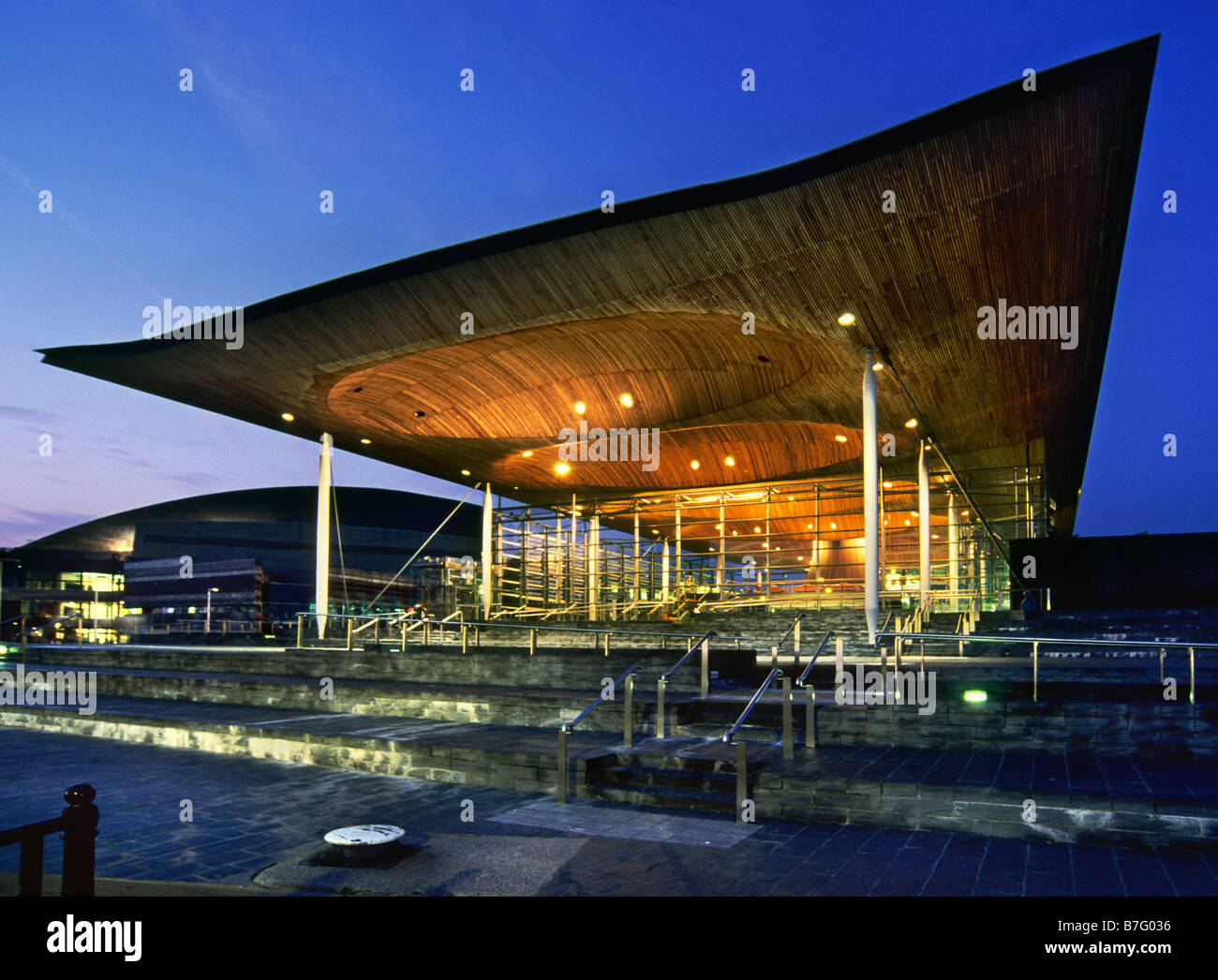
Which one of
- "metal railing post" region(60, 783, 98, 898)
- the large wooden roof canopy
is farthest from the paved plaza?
the large wooden roof canopy

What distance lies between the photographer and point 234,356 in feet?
58.6

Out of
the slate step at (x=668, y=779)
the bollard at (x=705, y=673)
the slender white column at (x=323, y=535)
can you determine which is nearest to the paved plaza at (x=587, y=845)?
the slate step at (x=668, y=779)

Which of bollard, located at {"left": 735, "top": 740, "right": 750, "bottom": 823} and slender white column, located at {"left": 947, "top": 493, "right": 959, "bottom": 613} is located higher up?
slender white column, located at {"left": 947, "top": 493, "right": 959, "bottom": 613}

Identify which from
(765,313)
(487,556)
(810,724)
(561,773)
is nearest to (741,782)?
(561,773)

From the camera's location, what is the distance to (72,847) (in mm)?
3768

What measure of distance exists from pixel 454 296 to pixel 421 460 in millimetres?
12080

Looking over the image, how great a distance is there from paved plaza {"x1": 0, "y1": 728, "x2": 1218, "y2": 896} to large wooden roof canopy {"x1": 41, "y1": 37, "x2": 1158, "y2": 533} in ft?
27.9

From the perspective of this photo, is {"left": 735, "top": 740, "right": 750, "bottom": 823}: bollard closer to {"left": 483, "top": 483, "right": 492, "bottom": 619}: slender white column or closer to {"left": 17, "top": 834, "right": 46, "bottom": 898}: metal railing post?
{"left": 17, "top": 834, "right": 46, "bottom": 898}: metal railing post

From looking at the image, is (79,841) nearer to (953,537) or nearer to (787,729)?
(787,729)

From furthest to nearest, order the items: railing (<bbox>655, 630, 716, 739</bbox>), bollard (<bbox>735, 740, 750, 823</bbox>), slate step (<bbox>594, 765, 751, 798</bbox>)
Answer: railing (<bbox>655, 630, 716, 739</bbox>)
slate step (<bbox>594, 765, 751, 798</bbox>)
bollard (<bbox>735, 740, 750, 823</bbox>)

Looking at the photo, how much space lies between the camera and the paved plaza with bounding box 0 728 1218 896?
5.59 metres

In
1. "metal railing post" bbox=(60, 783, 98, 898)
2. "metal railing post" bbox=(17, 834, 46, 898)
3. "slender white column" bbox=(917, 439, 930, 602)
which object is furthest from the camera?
"slender white column" bbox=(917, 439, 930, 602)
